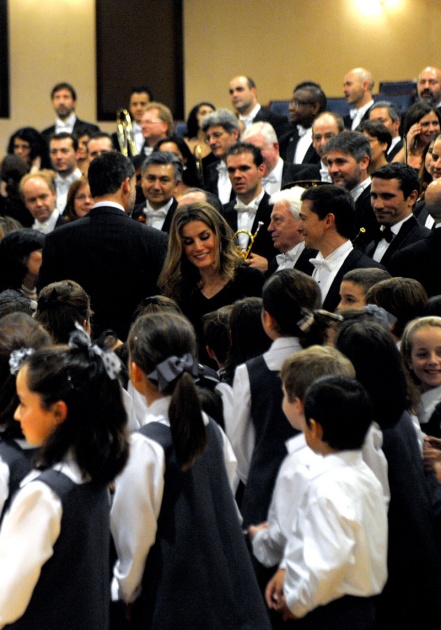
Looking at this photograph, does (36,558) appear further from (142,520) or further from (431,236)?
(431,236)

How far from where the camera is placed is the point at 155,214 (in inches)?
231

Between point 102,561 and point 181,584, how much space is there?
0.69 feet

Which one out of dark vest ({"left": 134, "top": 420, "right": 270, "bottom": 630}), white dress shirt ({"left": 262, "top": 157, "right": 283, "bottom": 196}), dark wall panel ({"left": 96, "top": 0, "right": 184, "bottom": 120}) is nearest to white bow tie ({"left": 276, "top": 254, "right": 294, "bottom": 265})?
white dress shirt ({"left": 262, "top": 157, "right": 283, "bottom": 196})

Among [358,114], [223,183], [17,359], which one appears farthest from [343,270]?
[358,114]

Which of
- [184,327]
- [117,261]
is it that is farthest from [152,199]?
[184,327]

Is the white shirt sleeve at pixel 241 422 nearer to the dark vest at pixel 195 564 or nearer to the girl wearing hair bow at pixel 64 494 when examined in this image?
the dark vest at pixel 195 564

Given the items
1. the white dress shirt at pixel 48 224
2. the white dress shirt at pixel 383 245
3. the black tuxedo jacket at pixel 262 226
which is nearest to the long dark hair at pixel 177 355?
the white dress shirt at pixel 383 245

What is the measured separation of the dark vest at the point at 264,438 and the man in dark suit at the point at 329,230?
1.33 meters

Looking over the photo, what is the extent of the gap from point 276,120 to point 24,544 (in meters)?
7.05

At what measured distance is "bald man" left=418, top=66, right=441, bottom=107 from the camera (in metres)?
8.52

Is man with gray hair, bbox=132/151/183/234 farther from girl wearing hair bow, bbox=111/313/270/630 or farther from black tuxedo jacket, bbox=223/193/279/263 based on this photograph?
girl wearing hair bow, bbox=111/313/270/630

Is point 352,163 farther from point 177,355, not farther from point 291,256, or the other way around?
point 177,355

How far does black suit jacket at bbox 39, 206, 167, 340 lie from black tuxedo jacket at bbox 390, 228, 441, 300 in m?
0.97

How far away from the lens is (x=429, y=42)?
13.8 m
